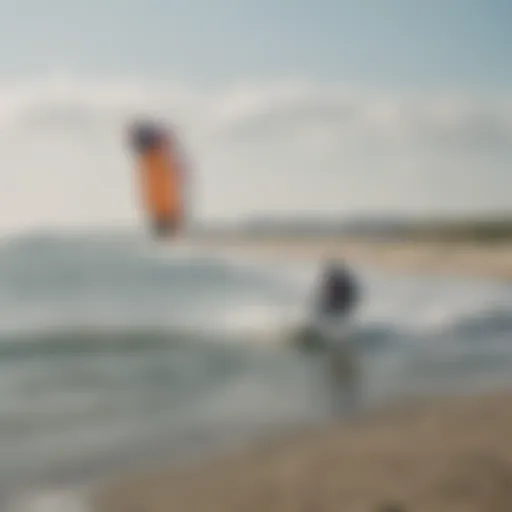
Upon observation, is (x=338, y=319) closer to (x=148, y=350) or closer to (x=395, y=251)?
(x=395, y=251)

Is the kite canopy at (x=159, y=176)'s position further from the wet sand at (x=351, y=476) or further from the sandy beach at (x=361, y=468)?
the wet sand at (x=351, y=476)

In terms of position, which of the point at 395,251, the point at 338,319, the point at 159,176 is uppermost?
the point at 159,176

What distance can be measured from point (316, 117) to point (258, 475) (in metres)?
0.81

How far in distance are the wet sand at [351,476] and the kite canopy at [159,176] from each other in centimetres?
53

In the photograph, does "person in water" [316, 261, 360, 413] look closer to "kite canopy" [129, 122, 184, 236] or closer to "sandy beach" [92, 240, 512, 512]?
"sandy beach" [92, 240, 512, 512]

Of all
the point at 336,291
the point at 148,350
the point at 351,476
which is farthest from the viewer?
the point at 336,291

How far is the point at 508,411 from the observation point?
6.61ft

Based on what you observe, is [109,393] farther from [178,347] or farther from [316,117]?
[316,117]

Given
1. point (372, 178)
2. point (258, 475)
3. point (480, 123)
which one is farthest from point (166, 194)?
point (480, 123)

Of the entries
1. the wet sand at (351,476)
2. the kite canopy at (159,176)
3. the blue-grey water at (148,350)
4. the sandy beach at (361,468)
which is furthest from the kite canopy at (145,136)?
the wet sand at (351,476)

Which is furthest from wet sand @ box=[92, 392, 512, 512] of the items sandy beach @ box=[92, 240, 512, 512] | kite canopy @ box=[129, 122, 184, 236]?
kite canopy @ box=[129, 122, 184, 236]

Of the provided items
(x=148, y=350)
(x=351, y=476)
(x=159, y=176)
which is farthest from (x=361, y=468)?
(x=159, y=176)

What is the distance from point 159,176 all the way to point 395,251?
632 mm

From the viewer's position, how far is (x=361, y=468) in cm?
171
